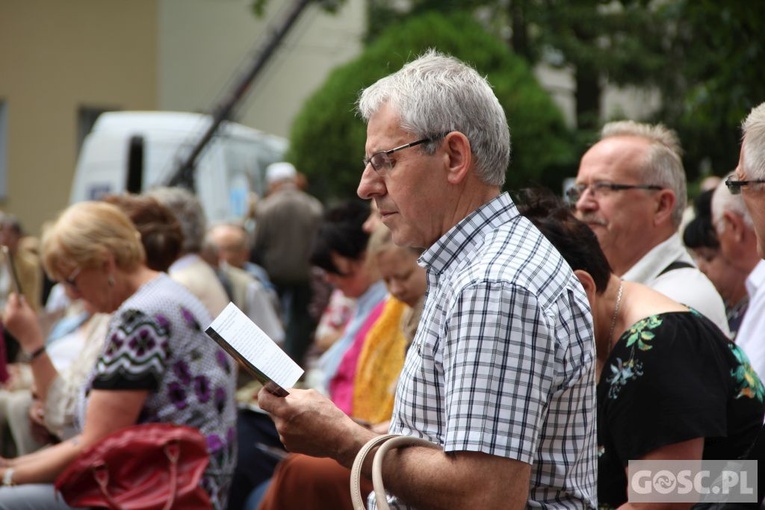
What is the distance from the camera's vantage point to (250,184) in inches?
581

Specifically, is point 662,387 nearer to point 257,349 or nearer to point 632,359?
point 632,359

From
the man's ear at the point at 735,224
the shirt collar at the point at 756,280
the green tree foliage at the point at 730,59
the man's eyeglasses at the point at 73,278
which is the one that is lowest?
the man's eyeglasses at the point at 73,278

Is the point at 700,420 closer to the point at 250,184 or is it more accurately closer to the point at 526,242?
the point at 526,242

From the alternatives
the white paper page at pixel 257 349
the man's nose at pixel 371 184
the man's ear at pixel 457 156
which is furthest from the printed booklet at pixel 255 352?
the man's ear at pixel 457 156

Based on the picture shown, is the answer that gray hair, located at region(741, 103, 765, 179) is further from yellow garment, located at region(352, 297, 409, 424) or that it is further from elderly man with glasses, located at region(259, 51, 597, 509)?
yellow garment, located at region(352, 297, 409, 424)

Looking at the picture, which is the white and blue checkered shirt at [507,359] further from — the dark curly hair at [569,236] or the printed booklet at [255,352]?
the dark curly hair at [569,236]

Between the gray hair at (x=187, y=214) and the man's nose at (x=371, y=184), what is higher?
the man's nose at (x=371, y=184)

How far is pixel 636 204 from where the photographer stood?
12.4ft

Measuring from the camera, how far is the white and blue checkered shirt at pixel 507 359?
1997mm

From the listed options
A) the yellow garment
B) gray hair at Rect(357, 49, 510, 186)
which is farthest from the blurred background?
gray hair at Rect(357, 49, 510, 186)

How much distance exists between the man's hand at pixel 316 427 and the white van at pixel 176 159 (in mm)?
11838

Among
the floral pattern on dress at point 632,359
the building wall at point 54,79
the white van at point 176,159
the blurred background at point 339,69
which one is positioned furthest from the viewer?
the building wall at point 54,79

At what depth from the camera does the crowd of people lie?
203 centimetres

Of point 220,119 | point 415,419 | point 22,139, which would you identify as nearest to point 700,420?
point 415,419
